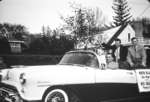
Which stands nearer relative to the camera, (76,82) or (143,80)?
(76,82)

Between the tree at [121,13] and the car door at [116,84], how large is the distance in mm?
42712

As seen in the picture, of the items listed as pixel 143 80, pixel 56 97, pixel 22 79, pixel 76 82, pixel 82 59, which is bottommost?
pixel 56 97

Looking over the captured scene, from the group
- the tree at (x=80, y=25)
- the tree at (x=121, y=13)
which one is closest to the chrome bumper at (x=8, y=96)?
the tree at (x=80, y=25)

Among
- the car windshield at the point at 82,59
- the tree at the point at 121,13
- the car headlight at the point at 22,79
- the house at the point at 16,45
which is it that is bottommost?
the car headlight at the point at 22,79

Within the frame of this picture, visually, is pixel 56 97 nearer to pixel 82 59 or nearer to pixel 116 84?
pixel 82 59

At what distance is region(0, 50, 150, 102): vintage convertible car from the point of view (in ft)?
13.3

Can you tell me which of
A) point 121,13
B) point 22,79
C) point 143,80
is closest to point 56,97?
point 22,79

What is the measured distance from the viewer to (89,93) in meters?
4.61

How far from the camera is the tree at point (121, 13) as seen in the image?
46.7 m

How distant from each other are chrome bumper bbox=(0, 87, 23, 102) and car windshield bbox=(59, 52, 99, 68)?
169 cm

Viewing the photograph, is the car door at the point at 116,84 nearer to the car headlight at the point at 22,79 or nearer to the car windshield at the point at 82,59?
the car windshield at the point at 82,59

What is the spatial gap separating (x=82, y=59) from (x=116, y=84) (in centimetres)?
102

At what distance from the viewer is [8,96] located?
4.39 m

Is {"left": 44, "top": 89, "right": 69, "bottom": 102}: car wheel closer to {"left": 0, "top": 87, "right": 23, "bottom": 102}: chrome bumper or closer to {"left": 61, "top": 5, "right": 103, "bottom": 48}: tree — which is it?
{"left": 0, "top": 87, "right": 23, "bottom": 102}: chrome bumper
